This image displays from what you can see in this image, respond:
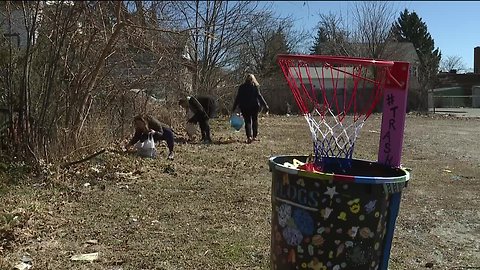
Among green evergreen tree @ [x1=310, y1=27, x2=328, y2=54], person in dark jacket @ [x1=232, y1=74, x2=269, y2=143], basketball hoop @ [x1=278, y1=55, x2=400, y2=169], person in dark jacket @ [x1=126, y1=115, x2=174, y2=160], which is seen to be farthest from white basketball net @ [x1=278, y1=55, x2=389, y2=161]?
green evergreen tree @ [x1=310, y1=27, x2=328, y2=54]

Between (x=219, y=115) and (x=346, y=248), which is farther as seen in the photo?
(x=219, y=115)

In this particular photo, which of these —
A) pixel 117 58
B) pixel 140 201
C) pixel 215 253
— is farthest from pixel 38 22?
pixel 215 253

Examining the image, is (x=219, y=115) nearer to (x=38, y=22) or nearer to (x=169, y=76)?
(x=169, y=76)

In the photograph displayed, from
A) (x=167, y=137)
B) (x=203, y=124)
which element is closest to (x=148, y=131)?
(x=167, y=137)

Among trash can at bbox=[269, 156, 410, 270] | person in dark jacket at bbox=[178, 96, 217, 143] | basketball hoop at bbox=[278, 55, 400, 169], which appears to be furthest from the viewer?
person in dark jacket at bbox=[178, 96, 217, 143]

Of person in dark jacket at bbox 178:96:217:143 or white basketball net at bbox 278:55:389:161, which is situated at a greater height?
white basketball net at bbox 278:55:389:161

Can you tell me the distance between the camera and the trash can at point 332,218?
11.0 ft

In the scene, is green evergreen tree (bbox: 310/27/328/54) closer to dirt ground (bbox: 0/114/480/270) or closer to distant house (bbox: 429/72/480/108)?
distant house (bbox: 429/72/480/108)

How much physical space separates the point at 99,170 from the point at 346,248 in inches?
231

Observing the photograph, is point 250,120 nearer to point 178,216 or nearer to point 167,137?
point 167,137

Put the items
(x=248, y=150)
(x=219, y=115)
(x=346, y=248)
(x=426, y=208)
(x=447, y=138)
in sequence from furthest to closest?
1. (x=219, y=115)
2. (x=447, y=138)
3. (x=248, y=150)
4. (x=426, y=208)
5. (x=346, y=248)

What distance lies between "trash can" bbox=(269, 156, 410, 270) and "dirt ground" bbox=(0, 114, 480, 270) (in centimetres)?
142

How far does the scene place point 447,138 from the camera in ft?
56.6

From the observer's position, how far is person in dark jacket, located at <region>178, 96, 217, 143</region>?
13.2 metres
